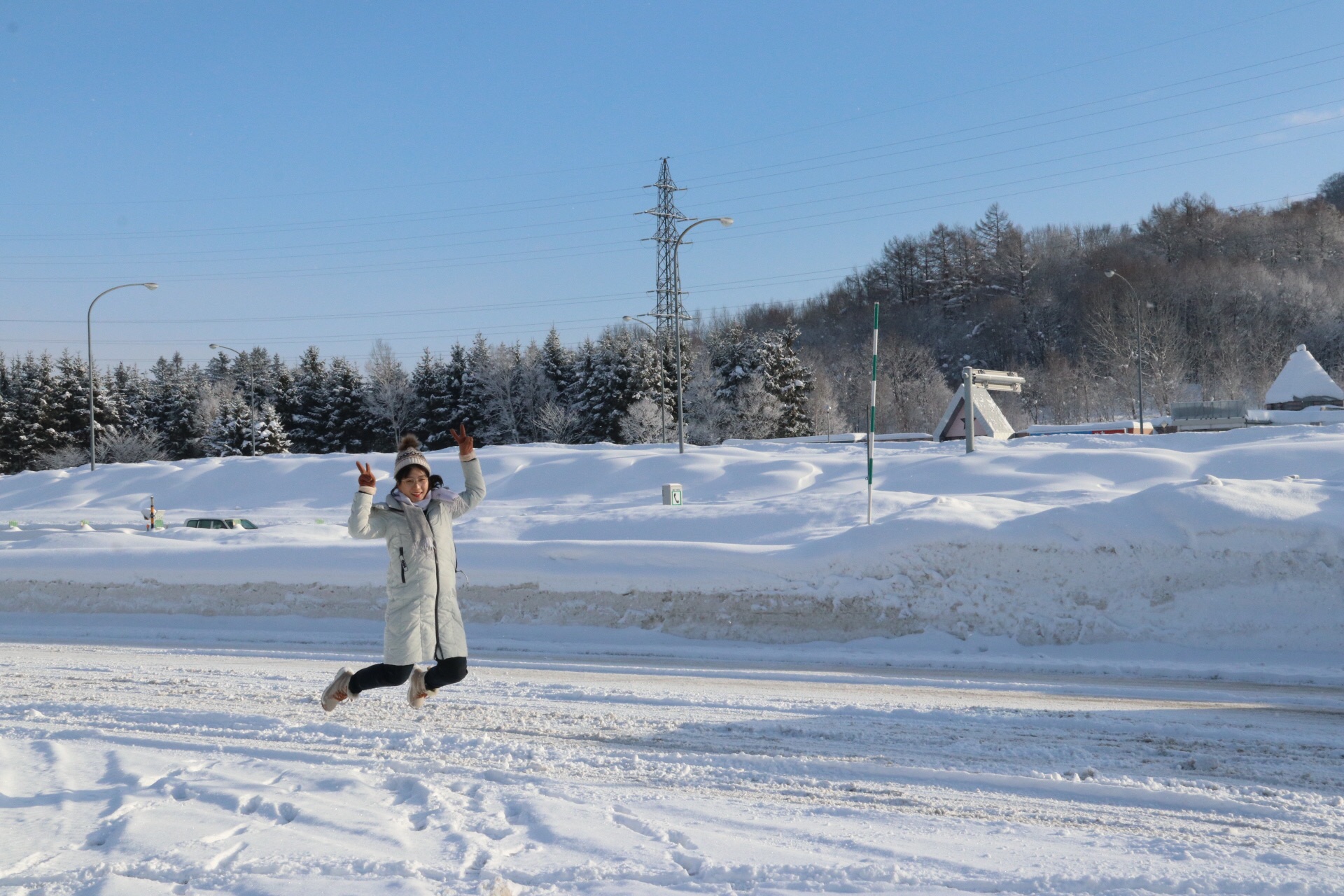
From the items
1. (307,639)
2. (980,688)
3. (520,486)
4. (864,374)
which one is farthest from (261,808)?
(864,374)

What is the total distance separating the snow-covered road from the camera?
12.9 feet

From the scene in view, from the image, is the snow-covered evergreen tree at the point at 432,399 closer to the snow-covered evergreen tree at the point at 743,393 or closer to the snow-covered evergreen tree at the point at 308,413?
the snow-covered evergreen tree at the point at 308,413

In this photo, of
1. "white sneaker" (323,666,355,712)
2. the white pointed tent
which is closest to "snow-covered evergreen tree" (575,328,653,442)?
the white pointed tent

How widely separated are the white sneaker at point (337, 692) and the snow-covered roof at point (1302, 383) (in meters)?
48.8

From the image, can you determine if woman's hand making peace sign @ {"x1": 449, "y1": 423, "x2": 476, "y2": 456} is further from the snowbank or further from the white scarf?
the snowbank

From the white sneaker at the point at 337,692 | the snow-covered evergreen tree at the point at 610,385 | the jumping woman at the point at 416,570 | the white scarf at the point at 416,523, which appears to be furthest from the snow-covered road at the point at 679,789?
the snow-covered evergreen tree at the point at 610,385

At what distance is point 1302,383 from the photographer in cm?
4344

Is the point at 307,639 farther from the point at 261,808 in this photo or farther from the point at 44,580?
the point at 261,808

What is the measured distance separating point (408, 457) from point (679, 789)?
2.54 m

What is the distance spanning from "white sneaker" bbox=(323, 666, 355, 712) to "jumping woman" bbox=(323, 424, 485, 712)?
0.26 meters

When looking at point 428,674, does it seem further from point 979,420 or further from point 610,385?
point 610,385

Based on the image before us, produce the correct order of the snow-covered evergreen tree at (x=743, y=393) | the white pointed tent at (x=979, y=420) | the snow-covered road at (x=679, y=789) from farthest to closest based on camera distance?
the snow-covered evergreen tree at (x=743, y=393), the white pointed tent at (x=979, y=420), the snow-covered road at (x=679, y=789)

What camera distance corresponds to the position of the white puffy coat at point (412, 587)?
5496 mm

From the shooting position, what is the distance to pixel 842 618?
10438mm
